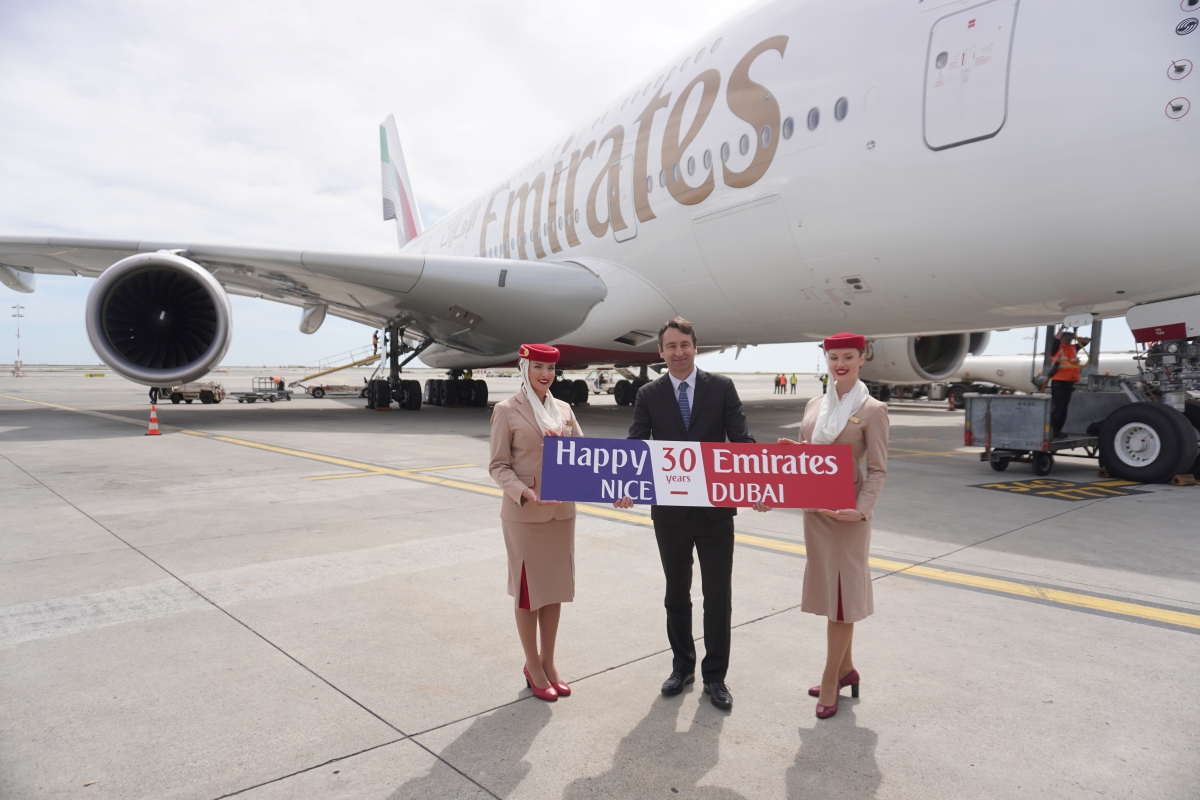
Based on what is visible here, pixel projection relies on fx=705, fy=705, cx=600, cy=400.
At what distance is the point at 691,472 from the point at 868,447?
2.07 feet

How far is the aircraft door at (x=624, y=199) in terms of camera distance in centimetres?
1026

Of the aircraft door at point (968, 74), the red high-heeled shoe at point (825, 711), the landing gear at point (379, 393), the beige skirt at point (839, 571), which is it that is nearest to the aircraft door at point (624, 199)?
the aircraft door at point (968, 74)

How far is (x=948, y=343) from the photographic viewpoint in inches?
539

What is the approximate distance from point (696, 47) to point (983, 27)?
454cm

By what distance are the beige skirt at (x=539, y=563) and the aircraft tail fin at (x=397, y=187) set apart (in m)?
27.1

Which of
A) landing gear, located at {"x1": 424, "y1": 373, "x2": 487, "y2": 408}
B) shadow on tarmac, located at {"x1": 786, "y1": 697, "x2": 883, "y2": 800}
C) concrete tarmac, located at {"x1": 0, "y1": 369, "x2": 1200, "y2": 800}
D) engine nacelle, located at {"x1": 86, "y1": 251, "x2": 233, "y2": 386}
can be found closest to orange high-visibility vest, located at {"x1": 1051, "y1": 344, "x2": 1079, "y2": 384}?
concrete tarmac, located at {"x1": 0, "y1": 369, "x2": 1200, "y2": 800}

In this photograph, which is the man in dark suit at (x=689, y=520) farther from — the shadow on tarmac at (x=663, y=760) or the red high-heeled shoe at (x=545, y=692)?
the red high-heeled shoe at (x=545, y=692)

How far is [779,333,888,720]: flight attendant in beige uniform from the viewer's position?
2.43 m

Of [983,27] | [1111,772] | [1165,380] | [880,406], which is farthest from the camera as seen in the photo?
[1165,380]

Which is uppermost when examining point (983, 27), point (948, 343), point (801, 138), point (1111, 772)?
→ point (983, 27)

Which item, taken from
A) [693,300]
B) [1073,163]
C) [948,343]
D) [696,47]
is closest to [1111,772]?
[1073,163]

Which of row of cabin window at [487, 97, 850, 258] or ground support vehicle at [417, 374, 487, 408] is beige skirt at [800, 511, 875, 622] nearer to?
row of cabin window at [487, 97, 850, 258]

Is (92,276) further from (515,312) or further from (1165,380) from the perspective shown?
(1165,380)

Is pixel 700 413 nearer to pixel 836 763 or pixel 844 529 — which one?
pixel 844 529
